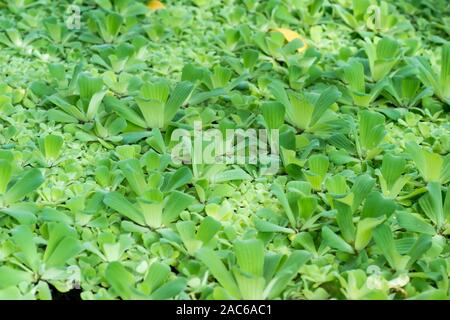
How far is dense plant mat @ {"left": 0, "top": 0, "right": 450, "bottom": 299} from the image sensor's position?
1.67 m

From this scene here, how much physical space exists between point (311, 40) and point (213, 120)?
528mm

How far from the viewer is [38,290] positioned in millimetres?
1644

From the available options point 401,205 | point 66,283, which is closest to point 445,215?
point 401,205

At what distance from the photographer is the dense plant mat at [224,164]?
5.49 ft

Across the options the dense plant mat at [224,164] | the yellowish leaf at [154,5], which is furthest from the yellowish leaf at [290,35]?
the yellowish leaf at [154,5]

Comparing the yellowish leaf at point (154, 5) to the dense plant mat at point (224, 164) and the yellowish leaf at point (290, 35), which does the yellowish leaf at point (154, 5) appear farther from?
the yellowish leaf at point (290, 35)

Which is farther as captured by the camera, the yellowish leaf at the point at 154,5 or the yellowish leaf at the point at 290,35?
Result: the yellowish leaf at the point at 154,5

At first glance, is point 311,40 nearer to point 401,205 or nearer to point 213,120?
point 213,120

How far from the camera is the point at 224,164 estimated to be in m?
1.96

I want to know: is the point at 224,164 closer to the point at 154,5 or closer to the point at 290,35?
the point at 290,35

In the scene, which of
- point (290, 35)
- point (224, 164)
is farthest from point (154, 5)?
point (224, 164)

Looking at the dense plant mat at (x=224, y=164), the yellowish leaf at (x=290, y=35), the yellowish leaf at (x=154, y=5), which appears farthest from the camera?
the yellowish leaf at (x=154, y=5)

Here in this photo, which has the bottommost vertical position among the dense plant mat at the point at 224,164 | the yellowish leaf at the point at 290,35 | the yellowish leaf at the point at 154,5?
the dense plant mat at the point at 224,164

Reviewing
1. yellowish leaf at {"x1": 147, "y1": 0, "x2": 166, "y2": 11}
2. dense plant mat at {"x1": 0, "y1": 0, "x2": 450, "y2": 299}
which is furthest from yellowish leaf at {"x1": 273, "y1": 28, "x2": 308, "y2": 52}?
yellowish leaf at {"x1": 147, "y1": 0, "x2": 166, "y2": 11}
